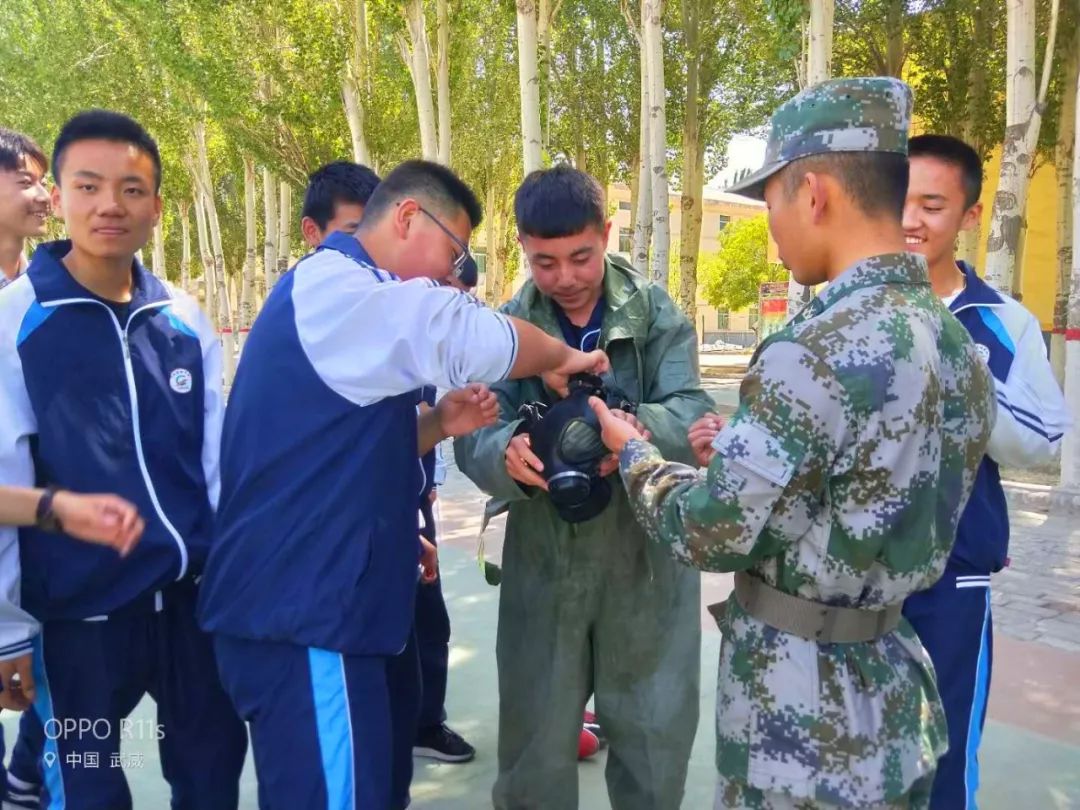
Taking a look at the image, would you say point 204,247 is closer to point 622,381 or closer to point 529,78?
point 529,78

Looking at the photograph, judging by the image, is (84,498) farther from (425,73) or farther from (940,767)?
(425,73)

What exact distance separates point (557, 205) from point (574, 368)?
493mm

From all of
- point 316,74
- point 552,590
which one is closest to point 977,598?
point 552,590

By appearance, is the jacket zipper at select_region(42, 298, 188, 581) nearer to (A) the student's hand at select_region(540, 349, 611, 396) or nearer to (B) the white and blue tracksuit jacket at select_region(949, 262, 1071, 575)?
(A) the student's hand at select_region(540, 349, 611, 396)

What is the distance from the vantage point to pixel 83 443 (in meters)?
2.10

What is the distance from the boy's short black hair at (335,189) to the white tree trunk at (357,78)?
34.5 feet

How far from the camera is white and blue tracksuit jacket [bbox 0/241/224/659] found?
2072mm

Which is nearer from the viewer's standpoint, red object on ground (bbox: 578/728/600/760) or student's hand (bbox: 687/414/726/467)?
student's hand (bbox: 687/414/726/467)

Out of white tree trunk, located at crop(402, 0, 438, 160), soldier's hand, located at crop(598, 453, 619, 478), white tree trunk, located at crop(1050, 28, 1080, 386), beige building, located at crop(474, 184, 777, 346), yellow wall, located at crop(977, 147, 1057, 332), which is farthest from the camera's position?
beige building, located at crop(474, 184, 777, 346)

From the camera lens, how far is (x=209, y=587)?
6.28ft

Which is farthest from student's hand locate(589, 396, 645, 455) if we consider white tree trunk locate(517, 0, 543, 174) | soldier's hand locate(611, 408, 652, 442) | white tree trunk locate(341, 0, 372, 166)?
white tree trunk locate(341, 0, 372, 166)

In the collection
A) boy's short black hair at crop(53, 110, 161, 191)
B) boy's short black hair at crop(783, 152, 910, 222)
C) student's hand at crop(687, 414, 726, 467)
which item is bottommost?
student's hand at crop(687, 414, 726, 467)

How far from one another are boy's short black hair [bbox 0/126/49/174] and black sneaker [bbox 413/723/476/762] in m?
2.62

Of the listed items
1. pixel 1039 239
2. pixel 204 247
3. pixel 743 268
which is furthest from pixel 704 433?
pixel 743 268
